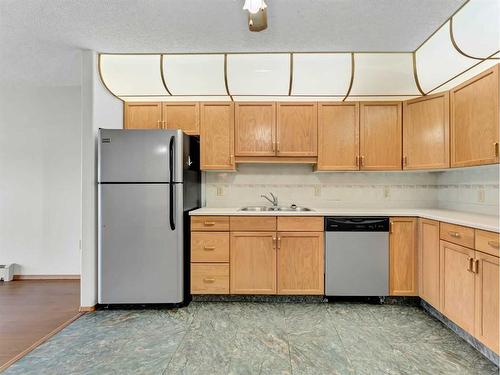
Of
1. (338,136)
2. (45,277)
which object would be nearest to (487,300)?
(338,136)

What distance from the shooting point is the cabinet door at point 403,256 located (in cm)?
268

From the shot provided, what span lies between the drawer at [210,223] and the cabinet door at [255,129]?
0.82 meters

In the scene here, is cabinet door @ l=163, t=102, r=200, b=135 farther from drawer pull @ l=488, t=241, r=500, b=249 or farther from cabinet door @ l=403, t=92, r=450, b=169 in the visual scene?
drawer pull @ l=488, t=241, r=500, b=249

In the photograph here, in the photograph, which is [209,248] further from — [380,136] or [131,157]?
[380,136]

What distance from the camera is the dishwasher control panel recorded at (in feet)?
8.87

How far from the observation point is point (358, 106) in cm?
306

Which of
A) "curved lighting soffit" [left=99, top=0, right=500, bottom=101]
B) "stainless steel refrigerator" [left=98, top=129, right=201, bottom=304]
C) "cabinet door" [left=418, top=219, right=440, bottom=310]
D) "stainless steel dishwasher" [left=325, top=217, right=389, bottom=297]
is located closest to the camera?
"cabinet door" [left=418, top=219, right=440, bottom=310]

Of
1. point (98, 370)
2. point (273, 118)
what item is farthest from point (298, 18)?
point (98, 370)

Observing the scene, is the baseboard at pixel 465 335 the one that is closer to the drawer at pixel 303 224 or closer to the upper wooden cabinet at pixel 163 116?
the drawer at pixel 303 224

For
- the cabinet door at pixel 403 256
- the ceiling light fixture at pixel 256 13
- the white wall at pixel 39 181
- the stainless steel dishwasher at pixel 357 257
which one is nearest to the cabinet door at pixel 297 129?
the stainless steel dishwasher at pixel 357 257

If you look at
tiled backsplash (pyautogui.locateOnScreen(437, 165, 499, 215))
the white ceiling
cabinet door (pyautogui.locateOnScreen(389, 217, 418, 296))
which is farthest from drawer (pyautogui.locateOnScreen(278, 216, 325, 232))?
the white ceiling

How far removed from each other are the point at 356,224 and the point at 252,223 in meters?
1.06

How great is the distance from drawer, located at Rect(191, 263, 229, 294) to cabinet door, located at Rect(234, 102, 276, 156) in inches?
51.1

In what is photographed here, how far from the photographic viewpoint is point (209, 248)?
276 centimetres
